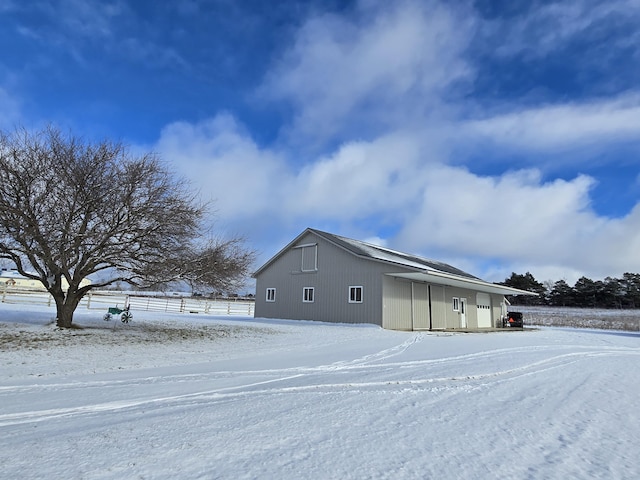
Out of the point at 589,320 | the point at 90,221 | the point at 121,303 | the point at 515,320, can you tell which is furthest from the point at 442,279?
the point at 121,303

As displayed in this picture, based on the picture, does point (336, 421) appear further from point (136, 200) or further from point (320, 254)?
point (320, 254)

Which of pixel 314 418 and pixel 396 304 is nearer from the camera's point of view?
pixel 314 418

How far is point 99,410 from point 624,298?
260 feet

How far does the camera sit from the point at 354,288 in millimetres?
20609

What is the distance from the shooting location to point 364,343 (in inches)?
516

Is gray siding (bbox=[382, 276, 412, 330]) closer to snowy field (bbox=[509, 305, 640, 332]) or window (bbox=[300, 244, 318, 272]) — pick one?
window (bbox=[300, 244, 318, 272])

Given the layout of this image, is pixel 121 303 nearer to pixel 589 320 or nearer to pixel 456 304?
pixel 456 304

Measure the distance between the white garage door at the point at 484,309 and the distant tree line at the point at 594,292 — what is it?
4169 centimetres

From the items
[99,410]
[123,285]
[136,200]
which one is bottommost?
[99,410]

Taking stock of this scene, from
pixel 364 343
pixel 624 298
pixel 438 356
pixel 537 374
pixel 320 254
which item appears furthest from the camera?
pixel 624 298

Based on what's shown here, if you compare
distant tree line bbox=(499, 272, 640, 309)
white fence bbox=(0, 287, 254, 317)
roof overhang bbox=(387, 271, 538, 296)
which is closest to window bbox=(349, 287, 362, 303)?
roof overhang bbox=(387, 271, 538, 296)

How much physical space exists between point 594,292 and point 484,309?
48.5m

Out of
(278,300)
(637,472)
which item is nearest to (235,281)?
(278,300)

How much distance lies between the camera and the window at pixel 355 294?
20312 mm
